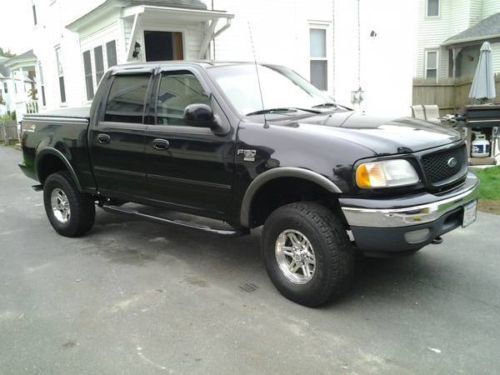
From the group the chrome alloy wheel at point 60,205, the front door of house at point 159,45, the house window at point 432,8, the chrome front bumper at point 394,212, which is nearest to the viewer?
the chrome front bumper at point 394,212

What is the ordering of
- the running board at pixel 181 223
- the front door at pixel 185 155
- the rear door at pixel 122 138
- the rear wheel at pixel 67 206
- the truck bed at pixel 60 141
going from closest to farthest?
1. the front door at pixel 185 155
2. the running board at pixel 181 223
3. the rear door at pixel 122 138
4. the truck bed at pixel 60 141
5. the rear wheel at pixel 67 206

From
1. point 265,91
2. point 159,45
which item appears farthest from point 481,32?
point 265,91

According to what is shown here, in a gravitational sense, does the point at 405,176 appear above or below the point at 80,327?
above

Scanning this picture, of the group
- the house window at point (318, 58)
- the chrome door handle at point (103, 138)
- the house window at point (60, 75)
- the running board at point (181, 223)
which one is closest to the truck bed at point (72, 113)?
the chrome door handle at point (103, 138)

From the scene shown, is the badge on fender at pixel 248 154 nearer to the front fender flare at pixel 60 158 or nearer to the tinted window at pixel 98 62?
the front fender flare at pixel 60 158

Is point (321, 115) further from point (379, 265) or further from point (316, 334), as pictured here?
point (316, 334)

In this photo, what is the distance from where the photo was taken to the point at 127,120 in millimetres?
4914

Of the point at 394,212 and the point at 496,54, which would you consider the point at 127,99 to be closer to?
the point at 394,212

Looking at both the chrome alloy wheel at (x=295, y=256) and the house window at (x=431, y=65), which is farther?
the house window at (x=431, y=65)

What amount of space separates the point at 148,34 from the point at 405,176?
10.8 metres

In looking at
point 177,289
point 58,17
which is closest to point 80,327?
point 177,289

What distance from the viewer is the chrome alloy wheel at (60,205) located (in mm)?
5871

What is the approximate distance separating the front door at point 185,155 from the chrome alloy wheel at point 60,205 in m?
1.72

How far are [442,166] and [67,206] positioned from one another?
4.27 meters
